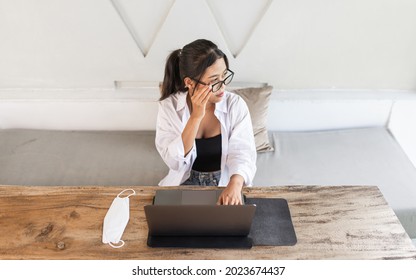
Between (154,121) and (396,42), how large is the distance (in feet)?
5.32

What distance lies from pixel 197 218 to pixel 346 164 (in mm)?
1351

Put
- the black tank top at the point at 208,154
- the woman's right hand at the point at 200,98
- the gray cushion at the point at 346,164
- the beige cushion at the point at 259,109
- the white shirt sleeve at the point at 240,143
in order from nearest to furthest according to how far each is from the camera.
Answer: the woman's right hand at the point at 200,98
the white shirt sleeve at the point at 240,143
the black tank top at the point at 208,154
the gray cushion at the point at 346,164
the beige cushion at the point at 259,109

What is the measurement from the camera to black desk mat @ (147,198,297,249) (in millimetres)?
1312

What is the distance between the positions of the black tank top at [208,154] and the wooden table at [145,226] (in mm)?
405

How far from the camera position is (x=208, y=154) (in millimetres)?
1924

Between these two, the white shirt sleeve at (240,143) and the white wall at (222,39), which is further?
the white wall at (222,39)

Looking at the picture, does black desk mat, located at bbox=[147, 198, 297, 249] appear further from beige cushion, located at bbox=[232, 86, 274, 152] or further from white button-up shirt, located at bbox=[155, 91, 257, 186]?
beige cushion, located at bbox=[232, 86, 274, 152]

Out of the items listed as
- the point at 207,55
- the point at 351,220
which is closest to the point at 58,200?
the point at 207,55

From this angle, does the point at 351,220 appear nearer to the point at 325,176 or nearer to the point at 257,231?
the point at 257,231

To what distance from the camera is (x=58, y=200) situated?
4.95 ft

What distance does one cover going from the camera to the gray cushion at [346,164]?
2.09 m

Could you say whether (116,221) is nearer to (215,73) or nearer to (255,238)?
(255,238)

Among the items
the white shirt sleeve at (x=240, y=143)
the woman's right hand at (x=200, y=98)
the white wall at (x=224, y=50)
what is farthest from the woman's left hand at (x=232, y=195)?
the white wall at (x=224, y=50)

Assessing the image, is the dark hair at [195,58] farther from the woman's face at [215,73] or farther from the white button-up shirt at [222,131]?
the white button-up shirt at [222,131]
